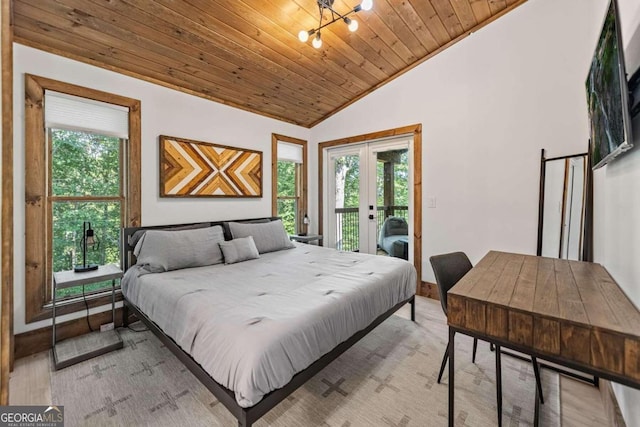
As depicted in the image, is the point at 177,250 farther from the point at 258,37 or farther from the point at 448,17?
the point at 448,17

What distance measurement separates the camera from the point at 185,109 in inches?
125

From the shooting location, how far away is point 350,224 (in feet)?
14.9

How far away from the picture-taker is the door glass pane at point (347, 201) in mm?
4391

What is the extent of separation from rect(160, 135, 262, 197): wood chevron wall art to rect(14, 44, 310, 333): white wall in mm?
86

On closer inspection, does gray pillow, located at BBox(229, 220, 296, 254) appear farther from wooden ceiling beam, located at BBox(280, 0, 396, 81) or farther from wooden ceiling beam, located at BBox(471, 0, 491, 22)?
wooden ceiling beam, located at BBox(471, 0, 491, 22)

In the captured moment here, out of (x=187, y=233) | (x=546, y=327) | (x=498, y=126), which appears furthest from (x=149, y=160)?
(x=498, y=126)

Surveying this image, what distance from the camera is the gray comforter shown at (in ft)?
4.31

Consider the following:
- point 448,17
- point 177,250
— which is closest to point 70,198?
point 177,250

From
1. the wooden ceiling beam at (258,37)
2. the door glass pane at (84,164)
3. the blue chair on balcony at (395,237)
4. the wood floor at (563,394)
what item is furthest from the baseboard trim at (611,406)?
the door glass pane at (84,164)

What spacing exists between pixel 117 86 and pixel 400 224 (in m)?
3.64

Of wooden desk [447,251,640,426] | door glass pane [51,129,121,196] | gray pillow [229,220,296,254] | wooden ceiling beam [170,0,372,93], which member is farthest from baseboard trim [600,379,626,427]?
door glass pane [51,129,121,196]

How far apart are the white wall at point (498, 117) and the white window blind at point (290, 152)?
5.68 ft

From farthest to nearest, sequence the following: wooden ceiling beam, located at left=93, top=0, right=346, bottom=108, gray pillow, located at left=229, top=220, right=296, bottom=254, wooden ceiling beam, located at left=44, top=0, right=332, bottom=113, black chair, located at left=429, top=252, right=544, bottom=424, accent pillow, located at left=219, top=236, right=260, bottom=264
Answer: gray pillow, located at left=229, top=220, right=296, bottom=254
accent pillow, located at left=219, top=236, right=260, bottom=264
wooden ceiling beam, located at left=93, top=0, right=346, bottom=108
wooden ceiling beam, located at left=44, top=0, right=332, bottom=113
black chair, located at left=429, top=252, right=544, bottom=424

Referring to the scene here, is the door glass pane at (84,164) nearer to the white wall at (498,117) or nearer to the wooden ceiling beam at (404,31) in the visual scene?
the wooden ceiling beam at (404,31)
